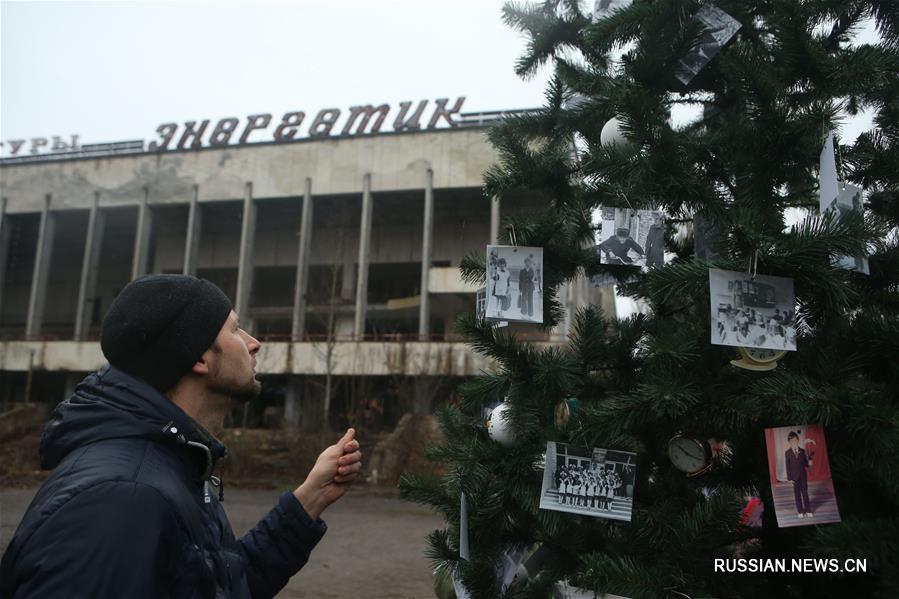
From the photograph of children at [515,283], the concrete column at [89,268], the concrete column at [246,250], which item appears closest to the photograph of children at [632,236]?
the photograph of children at [515,283]

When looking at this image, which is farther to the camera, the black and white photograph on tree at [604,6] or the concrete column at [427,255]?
the concrete column at [427,255]

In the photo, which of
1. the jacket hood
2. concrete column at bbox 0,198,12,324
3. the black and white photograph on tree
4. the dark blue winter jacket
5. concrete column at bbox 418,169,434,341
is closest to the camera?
the dark blue winter jacket

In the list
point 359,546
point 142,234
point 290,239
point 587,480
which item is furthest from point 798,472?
point 290,239

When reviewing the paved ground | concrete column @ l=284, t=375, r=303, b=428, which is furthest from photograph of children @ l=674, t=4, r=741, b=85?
concrete column @ l=284, t=375, r=303, b=428

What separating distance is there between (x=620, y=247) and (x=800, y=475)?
0.92 m

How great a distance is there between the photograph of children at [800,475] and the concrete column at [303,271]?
28134mm

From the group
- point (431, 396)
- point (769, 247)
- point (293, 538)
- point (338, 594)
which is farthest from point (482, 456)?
point (431, 396)

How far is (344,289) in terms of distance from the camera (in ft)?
101

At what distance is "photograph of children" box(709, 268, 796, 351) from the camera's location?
1883 mm

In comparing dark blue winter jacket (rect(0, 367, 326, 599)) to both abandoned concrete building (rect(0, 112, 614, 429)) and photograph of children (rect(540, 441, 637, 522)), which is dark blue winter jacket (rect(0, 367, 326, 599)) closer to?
photograph of children (rect(540, 441, 637, 522))

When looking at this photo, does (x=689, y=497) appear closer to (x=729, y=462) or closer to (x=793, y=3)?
(x=729, y=462)

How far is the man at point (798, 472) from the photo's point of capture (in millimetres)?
1891

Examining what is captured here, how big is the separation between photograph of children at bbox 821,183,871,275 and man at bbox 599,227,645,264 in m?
0.60

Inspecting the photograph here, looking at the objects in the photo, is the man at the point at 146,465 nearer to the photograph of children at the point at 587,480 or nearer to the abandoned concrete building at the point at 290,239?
the photograph of children at the point at 587,480
